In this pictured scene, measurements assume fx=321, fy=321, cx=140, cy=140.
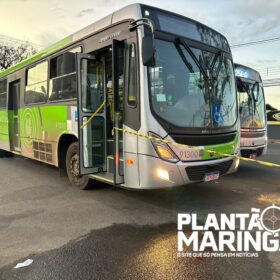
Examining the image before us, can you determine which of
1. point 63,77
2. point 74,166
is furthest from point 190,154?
point 63,77

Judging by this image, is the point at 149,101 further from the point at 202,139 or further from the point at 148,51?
the point at 202,139

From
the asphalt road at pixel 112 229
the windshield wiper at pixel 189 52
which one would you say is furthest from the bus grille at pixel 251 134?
the windshield wiper at pixel 189 52

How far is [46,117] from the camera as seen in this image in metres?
7.61

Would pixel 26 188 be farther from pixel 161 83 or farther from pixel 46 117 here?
→ pixel 161 83

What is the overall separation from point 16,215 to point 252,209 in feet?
13.3

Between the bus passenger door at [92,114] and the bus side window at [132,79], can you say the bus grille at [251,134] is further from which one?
the bus side window at [132,79]

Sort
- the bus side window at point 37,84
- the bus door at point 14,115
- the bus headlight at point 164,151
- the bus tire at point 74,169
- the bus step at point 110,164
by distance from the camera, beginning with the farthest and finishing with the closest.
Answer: the bus door at point 14,115 → the bus side window at point 37,84 → the bus tire at point 74,169 → the bus step at point 110,164 → the bus headlight at point 164,151

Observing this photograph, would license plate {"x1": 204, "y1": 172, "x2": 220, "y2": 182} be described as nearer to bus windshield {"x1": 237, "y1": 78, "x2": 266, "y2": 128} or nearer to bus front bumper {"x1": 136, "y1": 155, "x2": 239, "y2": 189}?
bus front bumper {"x1": 136, "y1": 155, "x2": 239, "y2": 189}

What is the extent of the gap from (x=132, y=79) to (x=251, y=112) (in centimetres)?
571

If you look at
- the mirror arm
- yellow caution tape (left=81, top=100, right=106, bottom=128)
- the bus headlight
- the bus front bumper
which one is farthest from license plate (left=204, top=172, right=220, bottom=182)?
the mirror arm

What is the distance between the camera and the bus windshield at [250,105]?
30.7 feet

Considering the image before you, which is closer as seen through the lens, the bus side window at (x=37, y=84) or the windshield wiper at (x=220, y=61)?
the windshield wiper at (x=220, y=61)

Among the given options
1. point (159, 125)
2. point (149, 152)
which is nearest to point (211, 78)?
point (159, 125)

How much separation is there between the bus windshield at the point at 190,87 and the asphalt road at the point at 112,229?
161cm
